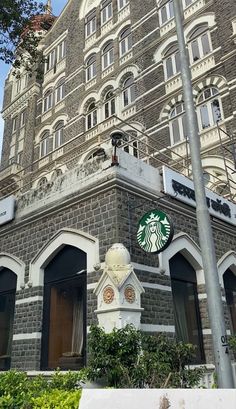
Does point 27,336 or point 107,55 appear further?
point 107,55

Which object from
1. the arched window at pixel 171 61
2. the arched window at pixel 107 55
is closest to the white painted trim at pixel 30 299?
the arched window at pixel 171 61

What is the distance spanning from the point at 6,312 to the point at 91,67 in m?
18.8

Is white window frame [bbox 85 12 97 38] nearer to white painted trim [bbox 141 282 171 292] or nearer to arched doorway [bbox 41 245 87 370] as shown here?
arched doorway [bbox 41 245 87 370]

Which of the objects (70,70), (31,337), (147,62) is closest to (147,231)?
(31,337)

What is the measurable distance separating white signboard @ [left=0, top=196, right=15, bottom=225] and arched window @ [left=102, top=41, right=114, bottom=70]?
14.9 m

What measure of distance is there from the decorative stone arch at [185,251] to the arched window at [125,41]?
1616cm

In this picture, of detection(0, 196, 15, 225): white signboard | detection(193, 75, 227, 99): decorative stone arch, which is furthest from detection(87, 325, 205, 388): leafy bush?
detection(193, 75, 227, 99): decorative stone arch

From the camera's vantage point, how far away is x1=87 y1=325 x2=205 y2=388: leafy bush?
19.1 feet

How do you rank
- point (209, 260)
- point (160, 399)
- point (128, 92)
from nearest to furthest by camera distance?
point (160, 399) → point (209, 260) → point (128, 92)

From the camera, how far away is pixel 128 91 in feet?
71.3

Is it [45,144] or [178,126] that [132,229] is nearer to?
[178,126]

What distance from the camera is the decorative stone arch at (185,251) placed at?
9336mm

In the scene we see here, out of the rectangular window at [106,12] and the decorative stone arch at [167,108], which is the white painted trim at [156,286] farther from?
the rectangular window at [106,12]

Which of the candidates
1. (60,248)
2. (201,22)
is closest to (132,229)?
(60,248)
